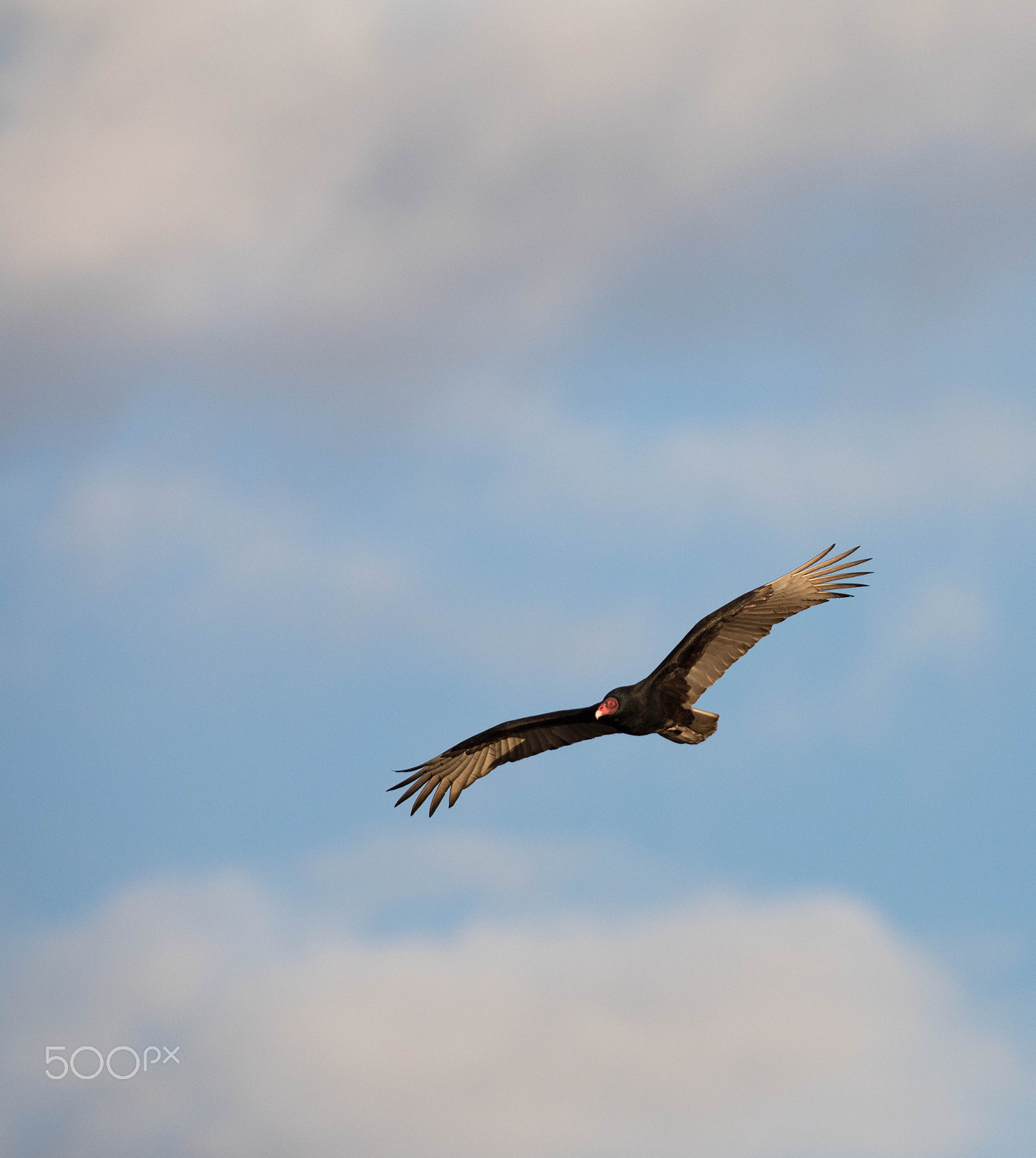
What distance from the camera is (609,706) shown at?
54.5 ft

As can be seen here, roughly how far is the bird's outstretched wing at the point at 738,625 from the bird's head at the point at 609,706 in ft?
1.39

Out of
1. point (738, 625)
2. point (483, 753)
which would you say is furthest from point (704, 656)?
point (483, 753)

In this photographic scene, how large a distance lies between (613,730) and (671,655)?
1.45 m

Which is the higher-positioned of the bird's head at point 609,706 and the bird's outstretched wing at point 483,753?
the bird's outstretched wing at point 483,753

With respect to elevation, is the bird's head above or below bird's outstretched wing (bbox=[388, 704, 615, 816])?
below

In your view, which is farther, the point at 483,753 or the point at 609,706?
the point at 483,753

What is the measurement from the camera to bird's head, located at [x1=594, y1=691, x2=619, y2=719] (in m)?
16.6

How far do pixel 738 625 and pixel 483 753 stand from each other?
3616 mm

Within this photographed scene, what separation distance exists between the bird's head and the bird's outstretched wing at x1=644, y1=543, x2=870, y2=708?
1.39ft

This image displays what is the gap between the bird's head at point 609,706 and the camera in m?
16.6

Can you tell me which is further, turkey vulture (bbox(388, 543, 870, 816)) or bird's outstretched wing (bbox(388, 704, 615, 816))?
bird's outstretched wing (bbox(388, 704, 615, 816))

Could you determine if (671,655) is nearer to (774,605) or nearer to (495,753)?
(774,605)

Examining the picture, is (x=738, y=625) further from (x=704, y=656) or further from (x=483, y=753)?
(x=483, y=753)

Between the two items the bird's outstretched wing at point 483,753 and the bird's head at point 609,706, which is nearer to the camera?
the bird's head at point 609,706
